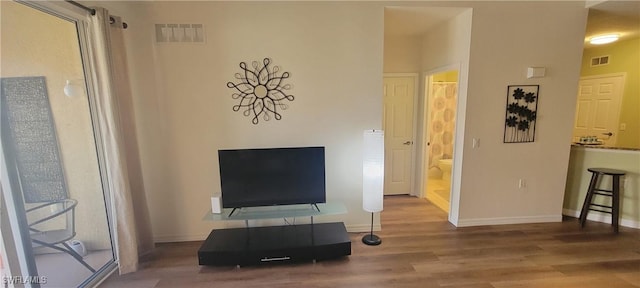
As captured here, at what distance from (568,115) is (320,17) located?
10.4 ft

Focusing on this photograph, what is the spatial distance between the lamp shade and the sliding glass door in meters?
2.57

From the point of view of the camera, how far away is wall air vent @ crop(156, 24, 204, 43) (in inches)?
106

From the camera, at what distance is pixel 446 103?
5.25 m

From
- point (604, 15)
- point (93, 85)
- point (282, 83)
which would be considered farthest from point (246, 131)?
point (604, 15)

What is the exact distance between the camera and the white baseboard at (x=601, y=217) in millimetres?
3188

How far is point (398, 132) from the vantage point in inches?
172

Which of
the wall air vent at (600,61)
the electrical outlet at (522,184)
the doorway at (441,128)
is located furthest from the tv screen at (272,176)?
the wall air vent at (600,61)

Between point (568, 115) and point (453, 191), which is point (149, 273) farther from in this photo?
point (568, 115)

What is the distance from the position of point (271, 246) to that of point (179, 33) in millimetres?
2355

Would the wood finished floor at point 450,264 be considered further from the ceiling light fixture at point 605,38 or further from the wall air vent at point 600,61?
the wall air vent at point 600,61

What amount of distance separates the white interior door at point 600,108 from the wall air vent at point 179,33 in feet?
21.6

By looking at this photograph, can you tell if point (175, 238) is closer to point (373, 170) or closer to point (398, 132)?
point (373, 170)

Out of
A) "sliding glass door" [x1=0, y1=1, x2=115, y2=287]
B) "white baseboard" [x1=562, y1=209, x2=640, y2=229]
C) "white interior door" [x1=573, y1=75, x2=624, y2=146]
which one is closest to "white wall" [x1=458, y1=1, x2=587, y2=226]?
"white baseboard" [x1=562, y1=209, x2=640, y2=229]

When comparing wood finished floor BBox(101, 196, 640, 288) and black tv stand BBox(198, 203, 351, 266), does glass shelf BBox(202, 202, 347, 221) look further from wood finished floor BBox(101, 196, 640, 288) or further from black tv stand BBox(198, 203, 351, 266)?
wood finished floor BBox(101, 196, 640, 288)
